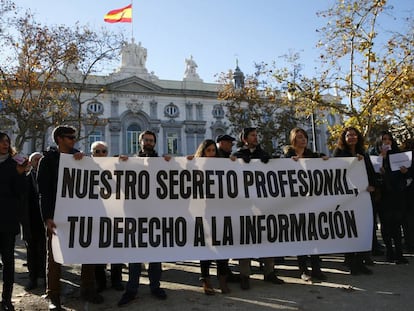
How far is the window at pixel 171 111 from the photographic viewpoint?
40344 mm

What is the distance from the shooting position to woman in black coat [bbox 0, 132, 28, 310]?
13.1ft

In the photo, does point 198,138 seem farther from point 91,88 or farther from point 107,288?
point 107,288

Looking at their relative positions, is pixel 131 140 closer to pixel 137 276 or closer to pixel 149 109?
pixel 149 109

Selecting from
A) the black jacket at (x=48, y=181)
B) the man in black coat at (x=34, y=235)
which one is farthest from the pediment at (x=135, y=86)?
the black jacket at (x=48, y=181)

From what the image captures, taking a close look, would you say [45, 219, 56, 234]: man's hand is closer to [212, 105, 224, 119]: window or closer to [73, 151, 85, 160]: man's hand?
[73, 151, 85, 160]: man's hand

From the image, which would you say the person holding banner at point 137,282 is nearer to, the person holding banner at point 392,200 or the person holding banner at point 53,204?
the person holding banner at point 53,204

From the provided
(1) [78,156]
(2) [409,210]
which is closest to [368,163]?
(2) [409,210]

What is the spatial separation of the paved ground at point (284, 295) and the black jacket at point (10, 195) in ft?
3.33

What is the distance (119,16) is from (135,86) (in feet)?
53.5

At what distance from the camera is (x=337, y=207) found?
203 inches

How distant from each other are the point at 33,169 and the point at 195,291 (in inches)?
124

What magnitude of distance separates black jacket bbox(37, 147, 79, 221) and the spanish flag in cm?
2072

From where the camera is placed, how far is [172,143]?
4003 cm

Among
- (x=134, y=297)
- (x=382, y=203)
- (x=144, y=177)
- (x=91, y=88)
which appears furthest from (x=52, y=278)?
(x=91, y=88)
